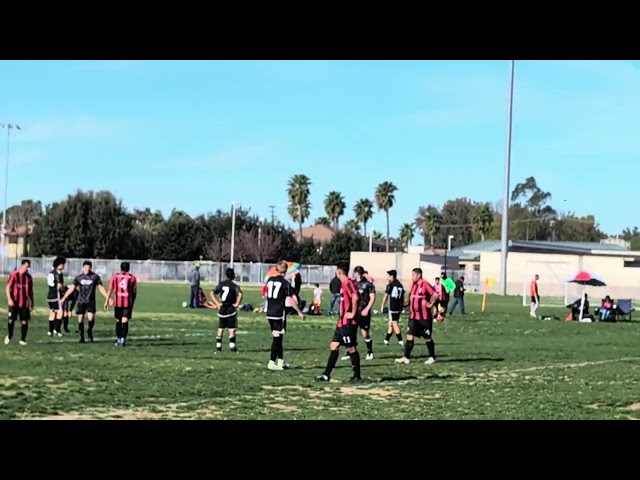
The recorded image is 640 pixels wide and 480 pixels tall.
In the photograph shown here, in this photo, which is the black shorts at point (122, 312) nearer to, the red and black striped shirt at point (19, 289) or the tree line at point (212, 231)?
the red and black striped shirt at point (19, 289)

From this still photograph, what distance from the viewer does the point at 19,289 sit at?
17.7 metres

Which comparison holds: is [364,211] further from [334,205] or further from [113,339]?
[113,339]

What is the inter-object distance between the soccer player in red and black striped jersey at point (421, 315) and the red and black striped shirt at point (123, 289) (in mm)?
5260

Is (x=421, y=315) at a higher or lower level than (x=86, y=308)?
higher

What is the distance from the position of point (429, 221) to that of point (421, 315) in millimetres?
104709

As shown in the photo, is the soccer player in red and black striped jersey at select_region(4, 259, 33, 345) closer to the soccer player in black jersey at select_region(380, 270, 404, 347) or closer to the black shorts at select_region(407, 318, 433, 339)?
the soccer player in black jersey at select_region(380, 270, 404, 347)

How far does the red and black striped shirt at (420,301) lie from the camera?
17.0m

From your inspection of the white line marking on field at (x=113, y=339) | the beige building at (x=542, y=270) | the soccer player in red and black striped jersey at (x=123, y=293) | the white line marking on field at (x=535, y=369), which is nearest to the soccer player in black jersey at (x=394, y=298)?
the white line marking on field at (x=535, y=369)

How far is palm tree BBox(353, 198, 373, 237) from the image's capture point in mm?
115000

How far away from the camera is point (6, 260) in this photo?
255 feet

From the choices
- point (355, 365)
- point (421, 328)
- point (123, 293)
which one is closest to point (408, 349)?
point (421, 328)

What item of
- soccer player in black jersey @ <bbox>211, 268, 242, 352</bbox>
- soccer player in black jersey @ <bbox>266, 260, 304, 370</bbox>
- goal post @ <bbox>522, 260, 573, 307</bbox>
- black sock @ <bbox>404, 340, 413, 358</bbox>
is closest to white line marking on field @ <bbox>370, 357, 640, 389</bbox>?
black sock @ <bbox>404, 340, 413, 358</bbox>
